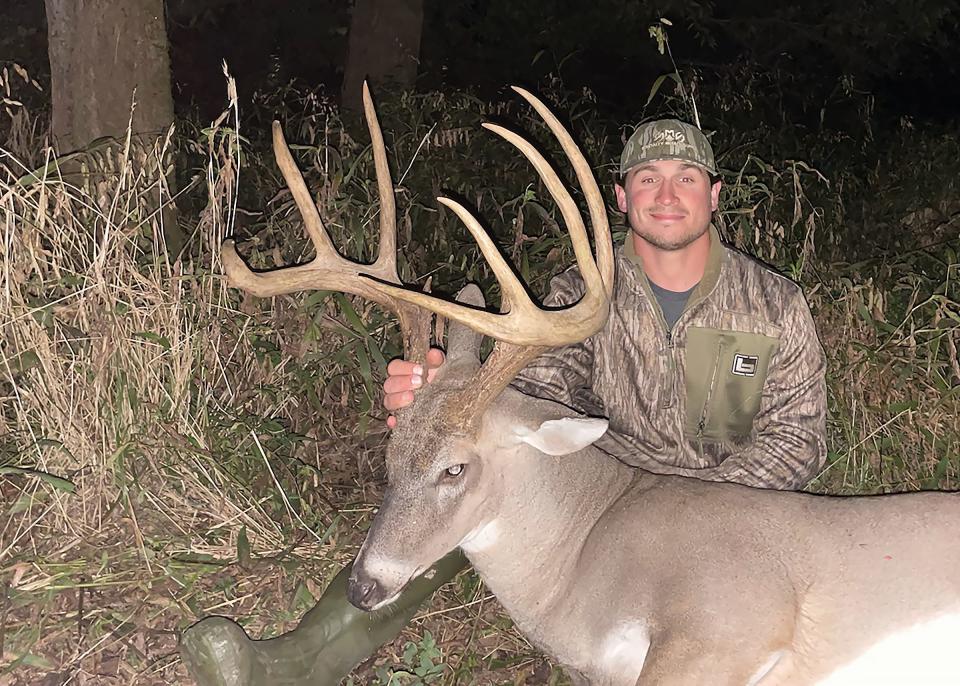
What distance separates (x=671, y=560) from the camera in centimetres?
286

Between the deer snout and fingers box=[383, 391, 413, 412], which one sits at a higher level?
fingers box=[383, 391, 413, 412]

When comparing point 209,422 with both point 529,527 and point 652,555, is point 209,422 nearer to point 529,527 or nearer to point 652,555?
point 529,527

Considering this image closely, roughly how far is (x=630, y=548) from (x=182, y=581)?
1.65 m

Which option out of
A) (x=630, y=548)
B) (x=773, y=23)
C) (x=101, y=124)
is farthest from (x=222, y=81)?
(x=630, y=548)

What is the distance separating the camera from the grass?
11.6ft

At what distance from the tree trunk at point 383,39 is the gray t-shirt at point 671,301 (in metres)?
6.35

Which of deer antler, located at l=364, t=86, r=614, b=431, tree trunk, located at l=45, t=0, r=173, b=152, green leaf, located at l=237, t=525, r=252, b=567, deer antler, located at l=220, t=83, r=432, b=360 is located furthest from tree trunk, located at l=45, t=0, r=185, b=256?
deer antler, located at l=364, t=86, r=614, b=431

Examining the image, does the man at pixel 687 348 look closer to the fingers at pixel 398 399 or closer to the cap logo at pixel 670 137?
the cap logo at pixel 670 137

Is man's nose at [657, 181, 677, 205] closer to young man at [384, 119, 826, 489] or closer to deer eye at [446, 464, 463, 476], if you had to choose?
young man at [384, 119, 826, 489]

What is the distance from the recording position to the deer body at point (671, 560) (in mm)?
2727

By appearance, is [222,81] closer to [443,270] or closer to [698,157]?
[443,270]

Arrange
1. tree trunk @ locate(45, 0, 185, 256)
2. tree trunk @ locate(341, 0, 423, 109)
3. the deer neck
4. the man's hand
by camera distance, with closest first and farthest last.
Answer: the deer neck < the man's hand < tree trunk @ locate(45, 0, 185, 256) < tree trunk @ locate(341, 0, 423, 109)

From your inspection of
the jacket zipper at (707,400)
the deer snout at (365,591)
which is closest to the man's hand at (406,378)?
the deer snout at (365,591)

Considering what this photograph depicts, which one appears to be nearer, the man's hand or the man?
the man's hand
